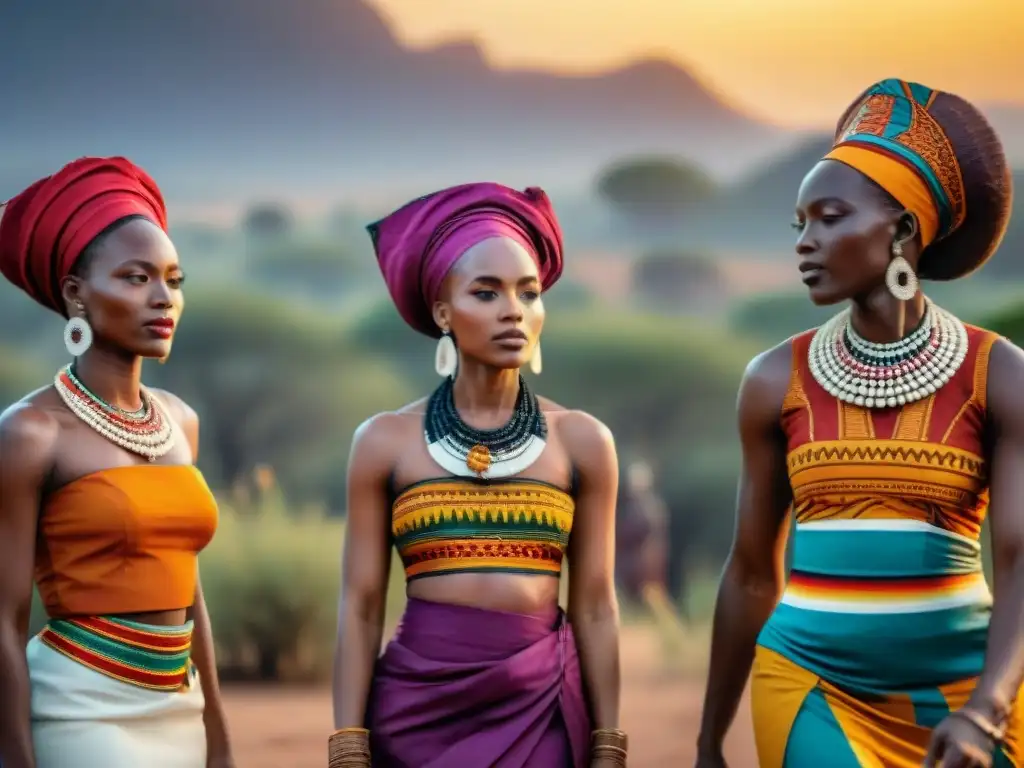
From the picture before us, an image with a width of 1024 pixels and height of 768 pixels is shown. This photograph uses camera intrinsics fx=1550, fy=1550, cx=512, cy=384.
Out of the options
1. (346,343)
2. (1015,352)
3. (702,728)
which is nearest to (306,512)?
(346,343)

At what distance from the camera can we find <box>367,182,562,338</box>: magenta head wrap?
158 inches

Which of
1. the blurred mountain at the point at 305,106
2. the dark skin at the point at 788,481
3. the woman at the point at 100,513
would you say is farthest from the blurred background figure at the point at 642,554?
the woman at the point at 100,513

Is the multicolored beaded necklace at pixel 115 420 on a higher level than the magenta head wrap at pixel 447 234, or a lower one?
lower

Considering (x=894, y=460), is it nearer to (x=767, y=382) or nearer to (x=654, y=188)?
(x=767, y=382)

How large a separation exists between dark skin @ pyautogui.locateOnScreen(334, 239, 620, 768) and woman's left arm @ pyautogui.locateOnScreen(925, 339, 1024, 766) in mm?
899

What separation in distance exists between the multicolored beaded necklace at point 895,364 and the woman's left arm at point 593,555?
60cm

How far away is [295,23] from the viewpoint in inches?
541

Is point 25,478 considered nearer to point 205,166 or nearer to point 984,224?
point 984,224

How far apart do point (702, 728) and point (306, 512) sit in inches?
278

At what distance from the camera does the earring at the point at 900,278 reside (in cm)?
373

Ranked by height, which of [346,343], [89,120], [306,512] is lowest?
[306,512]

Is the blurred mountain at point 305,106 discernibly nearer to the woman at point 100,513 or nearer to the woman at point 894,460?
the woman at point 100,513

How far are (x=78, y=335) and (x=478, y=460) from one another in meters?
1.08

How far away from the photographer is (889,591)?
3.70m
